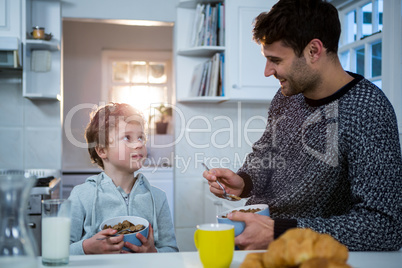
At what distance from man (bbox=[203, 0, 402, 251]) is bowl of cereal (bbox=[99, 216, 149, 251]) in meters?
0.27

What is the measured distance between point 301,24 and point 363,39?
55.7 inches

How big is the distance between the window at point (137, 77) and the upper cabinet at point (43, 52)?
1792 mm

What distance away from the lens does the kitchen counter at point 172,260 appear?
82cm

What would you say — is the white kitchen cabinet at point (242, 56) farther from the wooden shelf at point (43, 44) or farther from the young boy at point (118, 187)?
the young boy at point (118, 187)

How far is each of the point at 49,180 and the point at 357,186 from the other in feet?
7.36

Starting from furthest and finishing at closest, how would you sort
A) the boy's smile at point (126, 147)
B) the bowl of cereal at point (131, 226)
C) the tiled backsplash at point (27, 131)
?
the tiled backsplash at point (27, 131), the boy's smile at point (126, 147), the bowl of cereal at point (131, 226)

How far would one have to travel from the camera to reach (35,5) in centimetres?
311

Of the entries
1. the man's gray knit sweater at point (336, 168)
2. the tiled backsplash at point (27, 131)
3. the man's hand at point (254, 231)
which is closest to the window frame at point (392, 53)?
the man's gray knit sweater at point (336, 168)

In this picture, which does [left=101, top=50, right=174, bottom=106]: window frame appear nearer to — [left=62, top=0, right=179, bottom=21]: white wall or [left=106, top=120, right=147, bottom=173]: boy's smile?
[left=62, top=0, right=179, bottom=21]: white wall

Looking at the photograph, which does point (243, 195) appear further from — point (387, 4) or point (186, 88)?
point (186, 88)

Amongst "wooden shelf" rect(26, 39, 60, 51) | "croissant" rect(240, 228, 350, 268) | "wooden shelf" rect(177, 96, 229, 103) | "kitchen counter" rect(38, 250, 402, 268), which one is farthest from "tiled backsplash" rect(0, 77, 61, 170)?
Answer: "croissant" rect(240, 228, 350, 268)

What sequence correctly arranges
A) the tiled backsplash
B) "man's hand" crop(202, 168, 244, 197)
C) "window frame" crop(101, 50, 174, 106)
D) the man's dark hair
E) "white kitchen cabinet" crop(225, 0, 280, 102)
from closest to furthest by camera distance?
the man's dark hair
"man's hand" crop(202, 168, 244, 197)
"white kitchen cabinet" crop(225, 0, 280, 102)
the tiled backsplash
"window frame" crop(101, 50, 174, 106)

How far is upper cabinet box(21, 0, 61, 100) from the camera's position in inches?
117

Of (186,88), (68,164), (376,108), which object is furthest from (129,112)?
(68,164)
